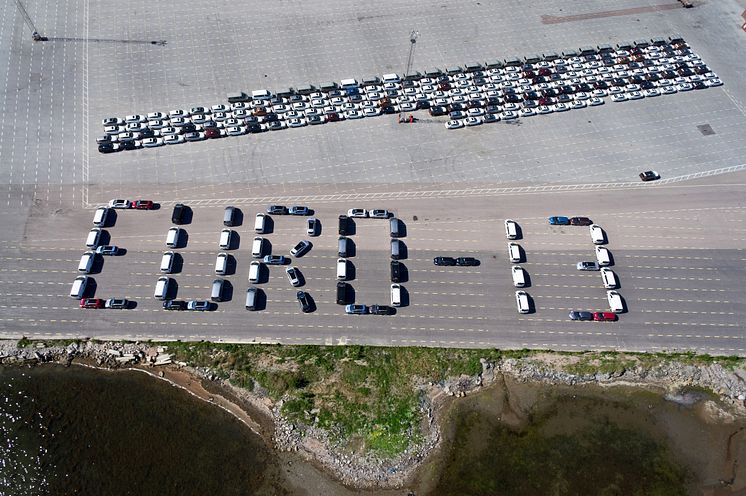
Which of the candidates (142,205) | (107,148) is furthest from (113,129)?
(142,205)

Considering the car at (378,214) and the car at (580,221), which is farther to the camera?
the car at (580,221)

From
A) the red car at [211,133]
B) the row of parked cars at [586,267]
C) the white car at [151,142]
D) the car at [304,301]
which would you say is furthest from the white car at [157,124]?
the row of parked cars at [586,267]

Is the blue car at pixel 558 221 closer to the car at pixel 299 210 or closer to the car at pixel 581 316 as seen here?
the car at pixel 581 316

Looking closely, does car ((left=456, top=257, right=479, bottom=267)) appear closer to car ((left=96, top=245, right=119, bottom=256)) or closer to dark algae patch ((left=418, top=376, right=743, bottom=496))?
dark algae patch ((left=418, top=376, right=743, bottom=496))

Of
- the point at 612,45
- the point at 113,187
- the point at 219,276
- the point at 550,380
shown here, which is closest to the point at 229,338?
the point at 219,276

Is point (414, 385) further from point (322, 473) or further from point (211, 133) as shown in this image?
point (211, 133)

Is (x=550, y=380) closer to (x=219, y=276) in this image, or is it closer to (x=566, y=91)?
(x=219, y=276)
